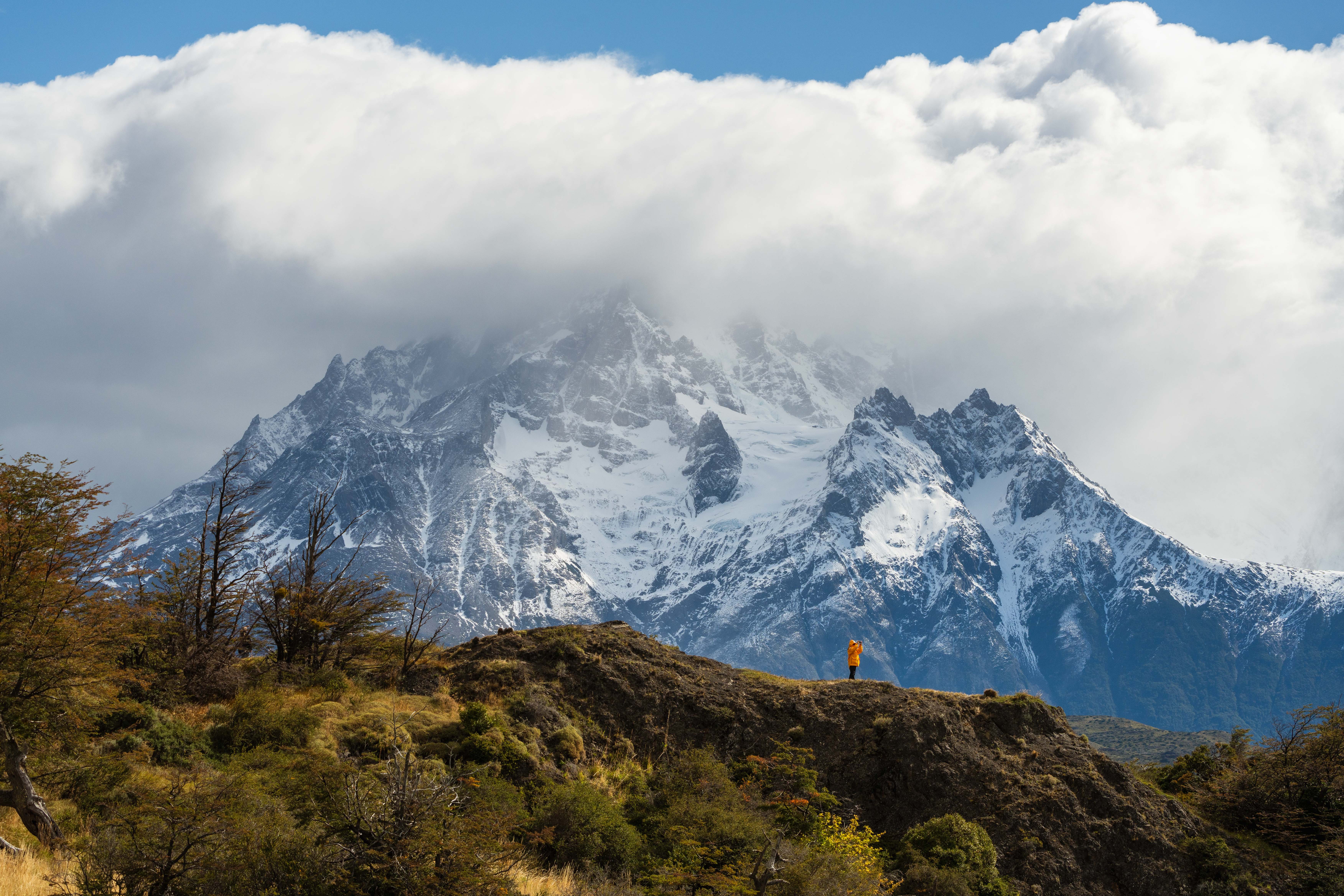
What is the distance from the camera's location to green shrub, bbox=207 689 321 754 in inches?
1016

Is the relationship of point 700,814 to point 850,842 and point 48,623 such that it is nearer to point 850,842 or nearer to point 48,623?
point 850,842

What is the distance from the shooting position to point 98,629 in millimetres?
22656

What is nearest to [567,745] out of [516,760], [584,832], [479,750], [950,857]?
[516,760]

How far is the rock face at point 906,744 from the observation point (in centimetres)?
2992

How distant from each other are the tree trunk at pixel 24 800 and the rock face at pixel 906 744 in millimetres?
12741

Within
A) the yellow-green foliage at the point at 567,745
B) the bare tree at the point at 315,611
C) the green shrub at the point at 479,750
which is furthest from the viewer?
the bare tree at the point at 315,611

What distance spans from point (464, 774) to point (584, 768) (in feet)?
21.3

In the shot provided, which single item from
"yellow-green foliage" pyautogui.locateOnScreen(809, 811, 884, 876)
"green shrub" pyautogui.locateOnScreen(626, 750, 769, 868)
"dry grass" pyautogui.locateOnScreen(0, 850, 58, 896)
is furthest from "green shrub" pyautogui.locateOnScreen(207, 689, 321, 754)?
"yellow-green foliage" pyautogui.locateOnScreen(809, 811, 884, 876)

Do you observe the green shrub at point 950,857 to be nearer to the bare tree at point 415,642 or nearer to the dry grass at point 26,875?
the bare tree at point 415,642

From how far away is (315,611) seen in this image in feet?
109

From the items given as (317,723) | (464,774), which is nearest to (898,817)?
(464,774)

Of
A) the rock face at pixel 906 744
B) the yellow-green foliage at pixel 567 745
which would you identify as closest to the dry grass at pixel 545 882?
the yellow-green foliage at pixel 567 745

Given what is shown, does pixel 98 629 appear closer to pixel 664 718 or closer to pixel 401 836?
pixel 401 836

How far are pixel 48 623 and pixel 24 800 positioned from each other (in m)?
3.81
